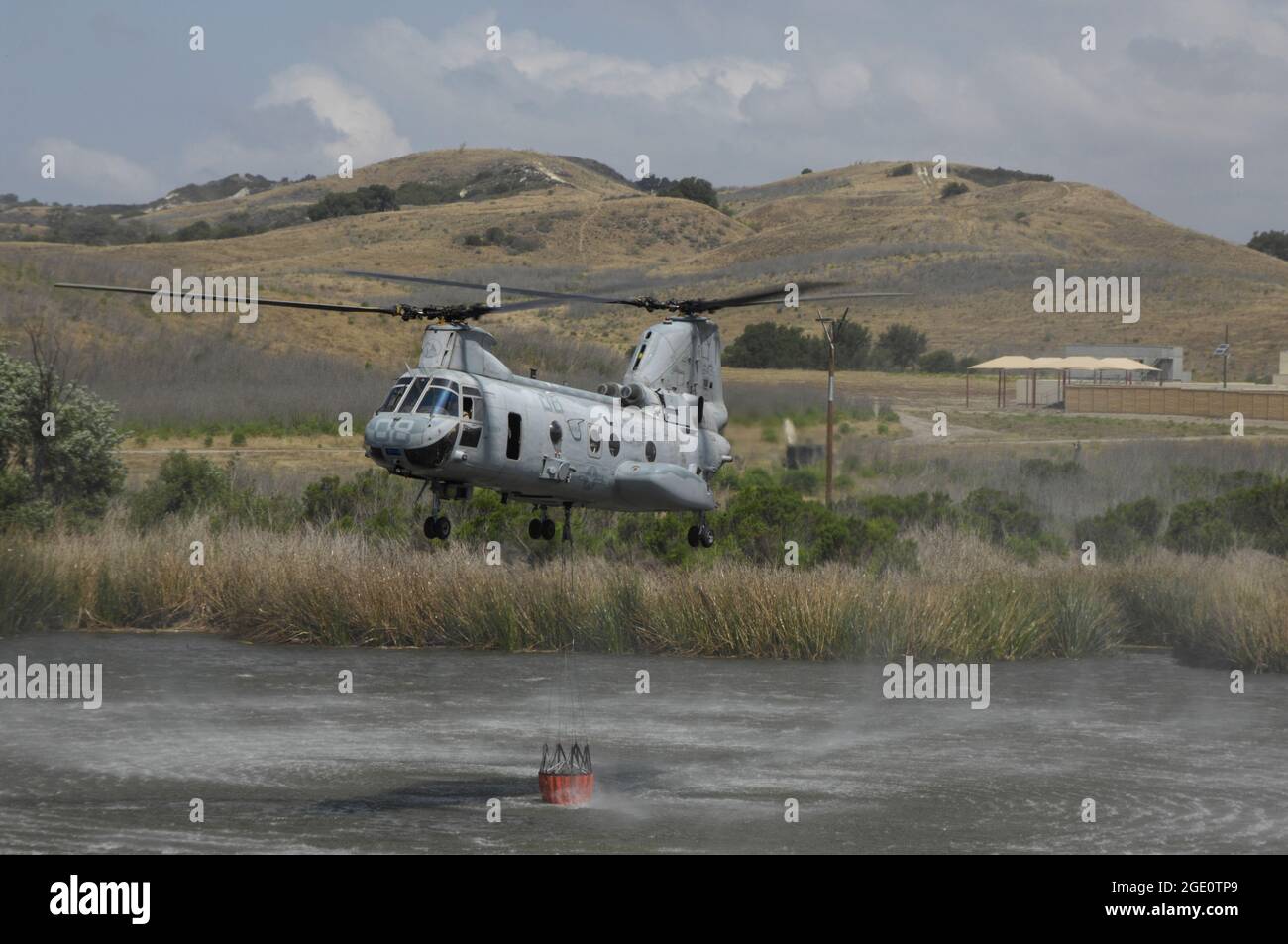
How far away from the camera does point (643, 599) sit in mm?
48219

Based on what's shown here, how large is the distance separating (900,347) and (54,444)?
72.1m

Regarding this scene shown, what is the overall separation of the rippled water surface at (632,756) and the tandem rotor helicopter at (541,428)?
25.3ft

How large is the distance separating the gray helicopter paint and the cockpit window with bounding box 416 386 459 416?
14 centimetres

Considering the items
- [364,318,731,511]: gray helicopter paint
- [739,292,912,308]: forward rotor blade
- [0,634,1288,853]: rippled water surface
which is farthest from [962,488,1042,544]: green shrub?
[739,292,912,308]: forward rotor blade

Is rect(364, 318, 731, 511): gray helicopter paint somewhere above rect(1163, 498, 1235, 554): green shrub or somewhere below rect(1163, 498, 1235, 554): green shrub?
above

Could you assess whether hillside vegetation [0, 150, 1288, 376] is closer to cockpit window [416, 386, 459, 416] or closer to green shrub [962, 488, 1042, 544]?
green shrub [962, 488, 1042, 544]

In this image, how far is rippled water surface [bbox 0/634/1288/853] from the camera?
34.6m

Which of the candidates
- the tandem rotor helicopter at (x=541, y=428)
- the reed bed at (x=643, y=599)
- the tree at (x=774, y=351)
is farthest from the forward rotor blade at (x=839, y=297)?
the tree at (x=774, y=351)

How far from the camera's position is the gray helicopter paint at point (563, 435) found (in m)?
26.8

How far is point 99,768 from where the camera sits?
39312 millimetres

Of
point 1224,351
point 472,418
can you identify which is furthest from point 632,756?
point 1224,351

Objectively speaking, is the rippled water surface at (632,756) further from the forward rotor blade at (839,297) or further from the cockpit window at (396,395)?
the forward rotor blade at (839,297)
